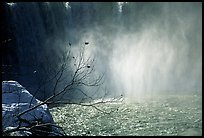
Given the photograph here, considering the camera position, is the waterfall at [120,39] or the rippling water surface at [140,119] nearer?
the rippling water surface at [140,119]

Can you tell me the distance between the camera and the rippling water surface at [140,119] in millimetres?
21094

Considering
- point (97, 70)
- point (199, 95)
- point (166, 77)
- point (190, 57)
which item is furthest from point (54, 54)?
point (199, 95)

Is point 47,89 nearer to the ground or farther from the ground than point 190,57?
nearer to the ground

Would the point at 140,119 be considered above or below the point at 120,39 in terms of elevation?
below

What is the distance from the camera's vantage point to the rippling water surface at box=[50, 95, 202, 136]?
21094 mm

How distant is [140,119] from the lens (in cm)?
2436

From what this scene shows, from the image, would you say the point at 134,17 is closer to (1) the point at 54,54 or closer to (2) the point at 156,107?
(1) the point at 54,54

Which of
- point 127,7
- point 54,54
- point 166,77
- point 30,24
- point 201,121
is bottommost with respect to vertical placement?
point 201,121

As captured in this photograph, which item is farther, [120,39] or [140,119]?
[120,39]

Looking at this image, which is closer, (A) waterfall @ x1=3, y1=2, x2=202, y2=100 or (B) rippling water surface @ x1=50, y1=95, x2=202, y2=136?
(B) rippling water surface @ x1=50, y1=95, x2=202, y2=136

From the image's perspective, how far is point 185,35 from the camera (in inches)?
2126

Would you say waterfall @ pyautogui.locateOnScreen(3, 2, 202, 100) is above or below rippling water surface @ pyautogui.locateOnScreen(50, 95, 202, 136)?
above

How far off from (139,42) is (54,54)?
1213 centimetres

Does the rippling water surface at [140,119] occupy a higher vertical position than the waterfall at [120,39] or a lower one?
lower
